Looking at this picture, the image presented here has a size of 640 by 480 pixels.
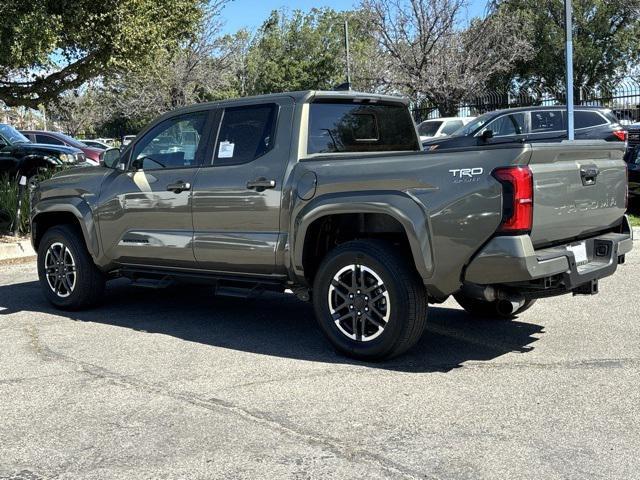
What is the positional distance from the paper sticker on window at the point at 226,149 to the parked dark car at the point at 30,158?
1044 cm

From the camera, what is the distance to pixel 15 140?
650 inches

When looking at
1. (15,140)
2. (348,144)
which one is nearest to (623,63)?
(15,140)

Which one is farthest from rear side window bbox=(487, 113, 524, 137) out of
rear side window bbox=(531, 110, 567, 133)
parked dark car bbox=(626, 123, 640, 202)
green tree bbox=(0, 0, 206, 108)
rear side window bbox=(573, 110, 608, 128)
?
green tree bbox=(0, 0, 206, 108)

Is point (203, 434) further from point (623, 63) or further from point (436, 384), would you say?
point (623, 63)

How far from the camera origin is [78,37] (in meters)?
11.5

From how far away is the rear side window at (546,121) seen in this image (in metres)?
15.8

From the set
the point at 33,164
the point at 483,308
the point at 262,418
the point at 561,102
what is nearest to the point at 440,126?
the point at 561,102

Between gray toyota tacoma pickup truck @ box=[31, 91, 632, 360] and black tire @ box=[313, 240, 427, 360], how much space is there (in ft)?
0.04

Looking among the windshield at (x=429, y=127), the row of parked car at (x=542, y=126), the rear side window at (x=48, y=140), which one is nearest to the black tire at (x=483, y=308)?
the row of parked car at (x=542, y=126)

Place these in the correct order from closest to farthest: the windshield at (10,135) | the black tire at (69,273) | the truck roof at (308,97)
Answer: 1. the truck roof at (308,97)
2. the black tire at (69,273)
3. the windshield at (10,135)

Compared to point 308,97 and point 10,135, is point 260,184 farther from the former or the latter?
point 10,135

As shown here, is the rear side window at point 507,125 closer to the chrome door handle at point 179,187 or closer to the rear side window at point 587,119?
the rear side window at point 587,119

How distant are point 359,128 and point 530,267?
217 centimetres

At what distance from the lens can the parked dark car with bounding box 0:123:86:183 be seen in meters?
15.5
